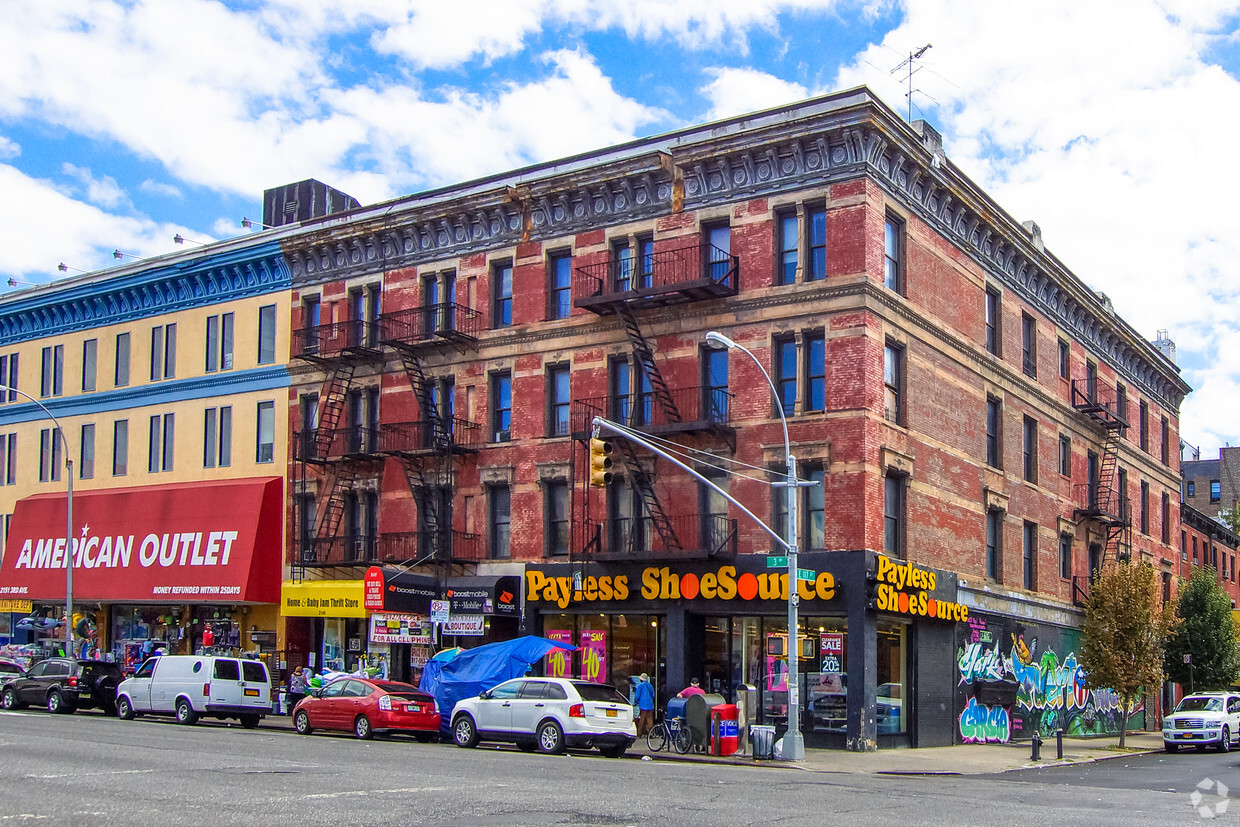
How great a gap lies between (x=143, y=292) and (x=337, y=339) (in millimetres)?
10109

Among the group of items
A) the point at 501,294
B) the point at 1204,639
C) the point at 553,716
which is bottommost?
the point at 553,716

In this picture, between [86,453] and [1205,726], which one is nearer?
[1205,726]

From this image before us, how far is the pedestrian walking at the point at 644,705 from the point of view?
3256cm

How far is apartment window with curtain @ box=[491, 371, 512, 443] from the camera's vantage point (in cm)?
3878

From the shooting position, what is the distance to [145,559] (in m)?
44.2

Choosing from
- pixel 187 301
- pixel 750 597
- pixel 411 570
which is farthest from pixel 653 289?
pixel 187 301

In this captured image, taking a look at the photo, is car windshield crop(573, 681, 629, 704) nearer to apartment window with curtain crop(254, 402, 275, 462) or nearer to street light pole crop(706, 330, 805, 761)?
street light pole crop(706, 330, 805, 761)

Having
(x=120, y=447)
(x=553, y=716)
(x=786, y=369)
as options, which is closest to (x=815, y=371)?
(x=786, y=369)

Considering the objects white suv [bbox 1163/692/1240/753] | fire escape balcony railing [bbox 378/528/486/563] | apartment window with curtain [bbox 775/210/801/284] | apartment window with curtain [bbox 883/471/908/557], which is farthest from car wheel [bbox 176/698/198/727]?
white suv [bbox 1163/692/1240/753]

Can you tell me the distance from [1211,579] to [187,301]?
41.5m

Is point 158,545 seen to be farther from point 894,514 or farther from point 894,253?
point 894,253

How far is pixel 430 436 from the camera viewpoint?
129 feet

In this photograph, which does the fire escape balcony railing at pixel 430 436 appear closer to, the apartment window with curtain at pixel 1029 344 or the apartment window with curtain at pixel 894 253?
the apartment window with curtain at pixel 894 253

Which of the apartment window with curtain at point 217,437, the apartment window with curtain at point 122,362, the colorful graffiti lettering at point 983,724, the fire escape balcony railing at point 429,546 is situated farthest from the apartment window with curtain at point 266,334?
the colorful graffiti lettering at point 983,724
